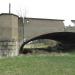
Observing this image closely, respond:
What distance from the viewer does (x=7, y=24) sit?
41.0m

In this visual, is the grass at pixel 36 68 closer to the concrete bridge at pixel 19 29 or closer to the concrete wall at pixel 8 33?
the concrete wall at pixel 8 33

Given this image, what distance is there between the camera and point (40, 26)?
1779 inches

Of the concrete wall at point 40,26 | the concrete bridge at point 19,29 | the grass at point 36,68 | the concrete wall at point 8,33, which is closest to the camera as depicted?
the grass at point 36,68

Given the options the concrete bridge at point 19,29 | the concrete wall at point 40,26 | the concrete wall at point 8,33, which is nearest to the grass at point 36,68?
the concrete wall at point 8,33

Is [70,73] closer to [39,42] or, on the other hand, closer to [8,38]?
[8,38]

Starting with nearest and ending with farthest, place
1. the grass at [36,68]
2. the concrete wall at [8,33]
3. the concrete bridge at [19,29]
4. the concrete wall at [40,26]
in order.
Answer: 1. the grass at [36,68]
2. the concrete wall at [8,33]
3. the concrete bridge at [19,29]
4. the concrete wall at [40,26]

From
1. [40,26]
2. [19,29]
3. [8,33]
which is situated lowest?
[8,33]

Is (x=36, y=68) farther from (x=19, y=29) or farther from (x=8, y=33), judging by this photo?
(x=19, y=29)

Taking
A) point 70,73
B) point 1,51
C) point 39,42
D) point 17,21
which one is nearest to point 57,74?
point 70,73

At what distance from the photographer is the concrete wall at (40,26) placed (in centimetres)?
4452

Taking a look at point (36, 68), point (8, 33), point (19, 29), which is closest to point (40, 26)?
point (19, 29)

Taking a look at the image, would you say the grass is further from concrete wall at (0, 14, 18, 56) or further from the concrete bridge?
the concrete bridge

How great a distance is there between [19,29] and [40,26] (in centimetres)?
332

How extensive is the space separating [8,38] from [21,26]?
421 centimetres
